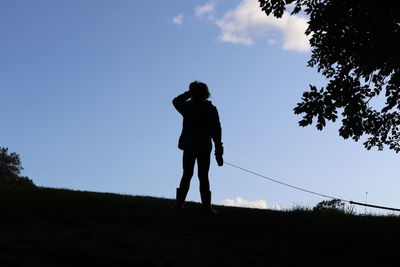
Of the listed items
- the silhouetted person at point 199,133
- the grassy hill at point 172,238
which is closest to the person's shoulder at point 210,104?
the silhouetted person at point 199,133

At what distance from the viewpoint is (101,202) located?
10.1 meters

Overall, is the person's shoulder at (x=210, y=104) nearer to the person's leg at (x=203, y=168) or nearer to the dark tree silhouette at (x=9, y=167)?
the person's leg at (x=203, y=168)

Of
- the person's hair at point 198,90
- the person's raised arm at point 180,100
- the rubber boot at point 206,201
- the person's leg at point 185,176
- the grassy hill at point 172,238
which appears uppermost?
the person's hair at point 198,90

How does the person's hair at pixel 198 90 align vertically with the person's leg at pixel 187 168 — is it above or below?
above

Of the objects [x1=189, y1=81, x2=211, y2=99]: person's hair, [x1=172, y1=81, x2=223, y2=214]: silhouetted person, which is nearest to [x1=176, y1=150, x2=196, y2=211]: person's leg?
[x1=172, y1=81, x2=223, y2=214]: silhouetted person

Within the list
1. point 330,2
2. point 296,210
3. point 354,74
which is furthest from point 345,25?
point 296,210

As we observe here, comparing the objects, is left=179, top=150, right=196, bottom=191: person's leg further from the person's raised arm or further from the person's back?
the person's raised arm

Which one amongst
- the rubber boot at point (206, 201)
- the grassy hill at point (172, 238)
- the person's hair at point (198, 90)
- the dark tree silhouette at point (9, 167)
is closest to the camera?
the grassy hill at point (172, 238)

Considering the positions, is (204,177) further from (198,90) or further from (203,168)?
(198,90)

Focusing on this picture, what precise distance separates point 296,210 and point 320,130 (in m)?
2.02

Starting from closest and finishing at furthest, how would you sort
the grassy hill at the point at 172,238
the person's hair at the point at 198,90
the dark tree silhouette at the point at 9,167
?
the grassy hill at the point at 172,238, the person's hair at the point at 198,90, the dark tree silhouette at the point at 9,167

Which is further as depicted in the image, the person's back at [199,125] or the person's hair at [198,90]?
the person's hair at [198,90]

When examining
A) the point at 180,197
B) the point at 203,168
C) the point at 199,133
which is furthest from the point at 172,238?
the point at 180,197

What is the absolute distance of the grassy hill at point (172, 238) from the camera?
5.23 metres
